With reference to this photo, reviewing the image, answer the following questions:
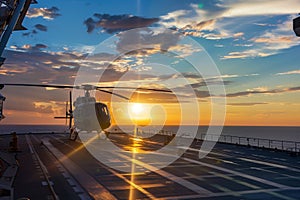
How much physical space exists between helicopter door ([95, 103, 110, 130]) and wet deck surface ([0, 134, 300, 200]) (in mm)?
13196

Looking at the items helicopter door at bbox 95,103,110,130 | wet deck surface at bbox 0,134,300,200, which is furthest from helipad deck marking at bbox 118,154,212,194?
helicopter door at bbox 95,103,110,130

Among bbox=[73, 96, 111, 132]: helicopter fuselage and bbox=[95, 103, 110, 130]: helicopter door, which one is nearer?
bbox=[95, 103, 110, 130]: helicopter door

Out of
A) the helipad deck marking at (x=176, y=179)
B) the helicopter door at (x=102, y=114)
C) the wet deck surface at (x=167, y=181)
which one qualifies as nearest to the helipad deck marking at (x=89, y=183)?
the wet deck surface at (x=167, y=181)

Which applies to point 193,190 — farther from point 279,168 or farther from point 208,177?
point 279,168

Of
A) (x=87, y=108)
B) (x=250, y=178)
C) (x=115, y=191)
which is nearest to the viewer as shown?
(x=115, y=191)

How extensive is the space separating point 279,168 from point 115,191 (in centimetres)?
1295

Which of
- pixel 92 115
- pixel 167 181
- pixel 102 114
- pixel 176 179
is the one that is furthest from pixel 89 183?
pixel 92 115

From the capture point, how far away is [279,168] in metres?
23.2

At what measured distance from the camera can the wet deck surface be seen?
15.0m

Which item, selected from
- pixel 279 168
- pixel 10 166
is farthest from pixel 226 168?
pixel 10 166

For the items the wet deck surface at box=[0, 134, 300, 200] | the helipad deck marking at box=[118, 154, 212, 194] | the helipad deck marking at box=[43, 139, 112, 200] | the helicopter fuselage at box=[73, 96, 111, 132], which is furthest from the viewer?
the helicopter fuselage at box=[73, 96, 111, 132]

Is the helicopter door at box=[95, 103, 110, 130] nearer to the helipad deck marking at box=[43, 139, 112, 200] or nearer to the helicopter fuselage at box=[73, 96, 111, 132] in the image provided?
the helicopter fuselage at box=[73, 96, 111, 132]

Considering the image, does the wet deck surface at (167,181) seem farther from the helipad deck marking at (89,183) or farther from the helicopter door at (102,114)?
the helicopter door at (102,114)

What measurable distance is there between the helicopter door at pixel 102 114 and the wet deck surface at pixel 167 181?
43.3 ft
